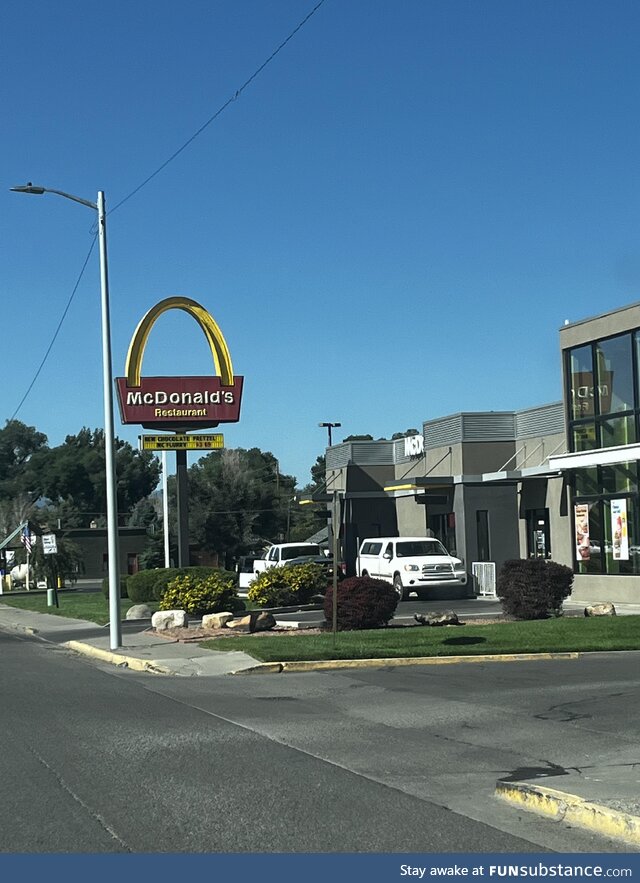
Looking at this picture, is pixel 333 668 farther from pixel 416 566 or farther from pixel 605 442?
pixel 416 566

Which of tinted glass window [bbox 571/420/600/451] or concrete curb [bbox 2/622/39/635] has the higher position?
tinted glass window [bbox 571/420/600/451]

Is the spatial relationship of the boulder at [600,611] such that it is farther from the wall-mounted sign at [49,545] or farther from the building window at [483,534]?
the wall-mounted sign at [49,545]

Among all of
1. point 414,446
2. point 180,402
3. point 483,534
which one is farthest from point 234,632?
point 414,446

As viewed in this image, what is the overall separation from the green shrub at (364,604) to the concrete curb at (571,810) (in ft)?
45.8

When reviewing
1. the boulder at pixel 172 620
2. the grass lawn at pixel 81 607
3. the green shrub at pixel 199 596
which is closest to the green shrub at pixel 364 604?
the boulder at pixel 172 620

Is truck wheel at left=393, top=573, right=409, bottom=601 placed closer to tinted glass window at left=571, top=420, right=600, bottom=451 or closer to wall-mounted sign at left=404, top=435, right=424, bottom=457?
tinted glass window at left=571, top=420, right=600, bottom=451

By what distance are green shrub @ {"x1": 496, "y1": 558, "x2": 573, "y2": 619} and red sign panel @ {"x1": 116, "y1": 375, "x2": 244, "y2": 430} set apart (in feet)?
46.3

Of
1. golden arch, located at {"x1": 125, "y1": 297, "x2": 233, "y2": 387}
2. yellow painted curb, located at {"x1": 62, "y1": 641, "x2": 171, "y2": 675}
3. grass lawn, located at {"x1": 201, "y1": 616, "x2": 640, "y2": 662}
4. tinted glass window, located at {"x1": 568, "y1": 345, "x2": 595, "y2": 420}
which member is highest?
golden arch, located at {"x1": 125, "y1": 297, "x2": 233, "y2": 387}

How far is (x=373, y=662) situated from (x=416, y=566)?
15343mm

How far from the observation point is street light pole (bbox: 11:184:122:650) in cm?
2198

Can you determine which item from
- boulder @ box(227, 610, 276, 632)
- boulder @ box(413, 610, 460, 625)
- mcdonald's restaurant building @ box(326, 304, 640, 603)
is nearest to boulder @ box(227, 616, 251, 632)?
boulder @ box(227, 610, 276, 632)

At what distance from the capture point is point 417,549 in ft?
112

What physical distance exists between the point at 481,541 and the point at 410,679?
71.0 feet

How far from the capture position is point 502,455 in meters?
38.3
